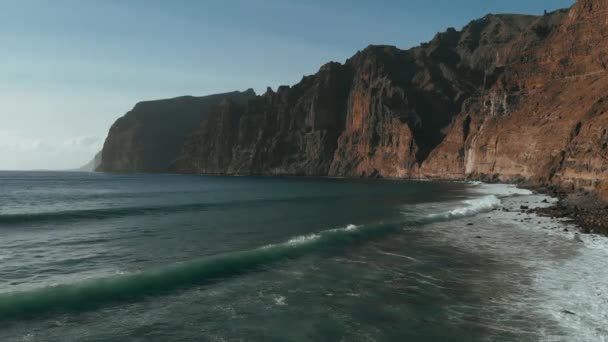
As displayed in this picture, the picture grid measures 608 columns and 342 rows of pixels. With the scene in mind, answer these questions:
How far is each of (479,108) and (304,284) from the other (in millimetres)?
124210

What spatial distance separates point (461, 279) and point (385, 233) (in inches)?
505

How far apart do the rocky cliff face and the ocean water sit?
2729 centimetres

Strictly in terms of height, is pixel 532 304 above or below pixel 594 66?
below

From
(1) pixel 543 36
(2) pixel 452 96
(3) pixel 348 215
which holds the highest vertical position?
(1) pixel 543 36

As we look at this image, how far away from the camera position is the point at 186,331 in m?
12.5

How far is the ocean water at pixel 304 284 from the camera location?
502 inches

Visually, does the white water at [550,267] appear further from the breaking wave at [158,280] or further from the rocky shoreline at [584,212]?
the breaking wave at [158,280]

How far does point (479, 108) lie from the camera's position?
128 meters

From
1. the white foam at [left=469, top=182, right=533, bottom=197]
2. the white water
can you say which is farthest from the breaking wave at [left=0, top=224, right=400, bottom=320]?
the white foam at [left=469, top=182, right=533, bottom=197]

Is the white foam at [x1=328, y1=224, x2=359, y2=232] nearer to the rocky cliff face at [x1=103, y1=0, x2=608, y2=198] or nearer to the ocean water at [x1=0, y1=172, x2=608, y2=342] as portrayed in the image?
the ocean water at [x1=0, y1=172, x2=608, y2=342]

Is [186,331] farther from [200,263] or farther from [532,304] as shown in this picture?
[532,304]

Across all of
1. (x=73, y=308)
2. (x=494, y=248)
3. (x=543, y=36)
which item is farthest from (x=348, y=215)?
(x=543, y=36)

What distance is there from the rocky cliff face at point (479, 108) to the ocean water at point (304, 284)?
1075 inches

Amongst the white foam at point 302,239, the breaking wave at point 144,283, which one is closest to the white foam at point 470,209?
the white foam at point 302,239
